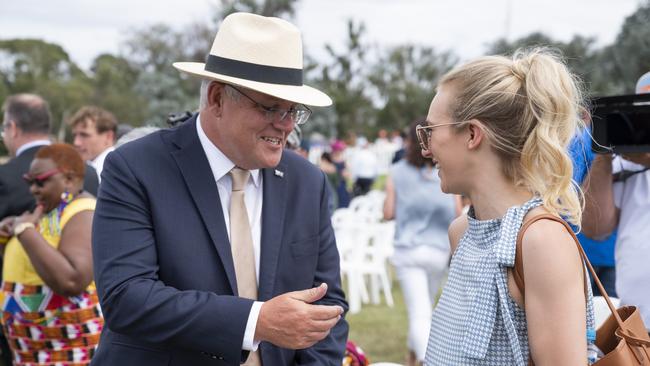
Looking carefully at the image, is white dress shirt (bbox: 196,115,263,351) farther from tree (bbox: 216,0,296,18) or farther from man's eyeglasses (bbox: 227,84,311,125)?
tree (bbox: 216,0,296,18)

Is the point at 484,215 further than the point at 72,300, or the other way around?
the point at 72,300

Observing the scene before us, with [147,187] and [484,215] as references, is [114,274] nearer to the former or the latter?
[147,187]

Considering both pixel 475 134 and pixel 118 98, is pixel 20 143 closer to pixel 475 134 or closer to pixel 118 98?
pixel 475 134

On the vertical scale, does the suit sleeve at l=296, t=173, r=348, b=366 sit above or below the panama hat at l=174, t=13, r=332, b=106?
below

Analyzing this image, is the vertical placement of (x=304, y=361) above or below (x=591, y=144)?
below

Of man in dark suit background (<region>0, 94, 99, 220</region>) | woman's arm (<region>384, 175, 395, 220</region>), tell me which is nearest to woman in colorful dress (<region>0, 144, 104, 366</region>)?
man in dark suit background (<region>0, 94, 99, 220</region>)

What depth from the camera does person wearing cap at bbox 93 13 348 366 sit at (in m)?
2.10

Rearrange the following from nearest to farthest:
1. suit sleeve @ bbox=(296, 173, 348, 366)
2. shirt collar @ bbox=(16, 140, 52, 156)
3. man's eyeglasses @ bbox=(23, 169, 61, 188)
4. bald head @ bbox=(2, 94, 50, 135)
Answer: suit sleeve @ bbox=(296, 173, 348, 366), man's eyeglasses @ bbox=(23, 169, 61, 188), shirt collar @ bbox=(16, 140, 52, 156), bald head @ bbox=(2, 94, 50, 135)

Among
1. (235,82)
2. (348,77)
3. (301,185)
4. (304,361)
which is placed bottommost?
(348,77)

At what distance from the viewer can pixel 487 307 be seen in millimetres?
1951

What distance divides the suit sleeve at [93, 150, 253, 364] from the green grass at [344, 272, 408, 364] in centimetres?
512

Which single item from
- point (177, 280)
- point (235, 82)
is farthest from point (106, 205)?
point (235, 82)

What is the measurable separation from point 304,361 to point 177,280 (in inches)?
23.2

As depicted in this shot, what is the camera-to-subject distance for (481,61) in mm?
2121
